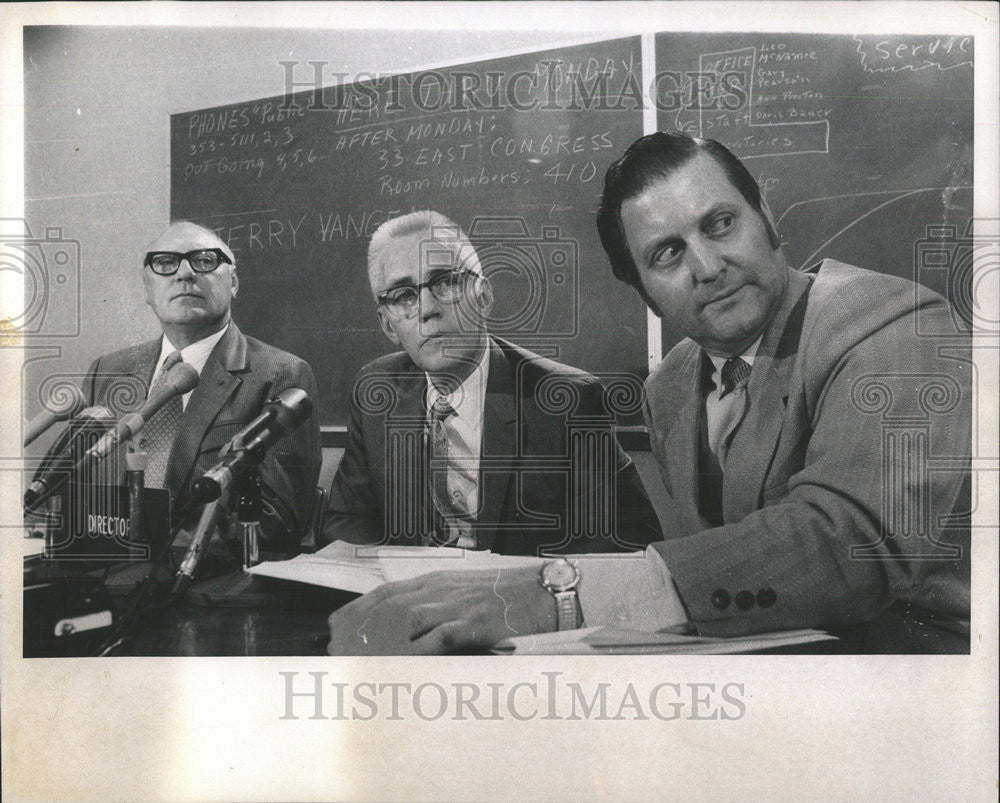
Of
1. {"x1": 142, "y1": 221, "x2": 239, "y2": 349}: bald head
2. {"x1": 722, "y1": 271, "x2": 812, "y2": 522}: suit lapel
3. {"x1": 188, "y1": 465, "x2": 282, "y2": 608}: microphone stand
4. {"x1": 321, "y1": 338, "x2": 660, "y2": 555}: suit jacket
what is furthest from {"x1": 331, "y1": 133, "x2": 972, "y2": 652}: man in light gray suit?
{"x1": 142, "y1": 221, "x2": 239, "y2": 349}: bald head

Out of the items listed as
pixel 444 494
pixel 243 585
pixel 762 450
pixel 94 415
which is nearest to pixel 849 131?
pixel 762 450

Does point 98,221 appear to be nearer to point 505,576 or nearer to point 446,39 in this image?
point 446,39

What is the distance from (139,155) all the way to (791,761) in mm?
2719

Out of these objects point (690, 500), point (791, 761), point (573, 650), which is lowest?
point (791, 761)

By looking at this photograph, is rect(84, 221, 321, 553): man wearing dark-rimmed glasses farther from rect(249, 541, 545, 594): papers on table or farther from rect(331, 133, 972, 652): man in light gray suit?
rect(331, 133, 972, 652): man in light gray suit

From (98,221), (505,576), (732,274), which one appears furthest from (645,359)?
(98,221)

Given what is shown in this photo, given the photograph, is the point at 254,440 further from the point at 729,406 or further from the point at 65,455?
the point at 729,406

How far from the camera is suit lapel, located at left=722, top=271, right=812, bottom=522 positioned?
276 cm

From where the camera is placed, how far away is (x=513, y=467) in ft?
9.23

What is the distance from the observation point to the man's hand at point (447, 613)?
109 inches

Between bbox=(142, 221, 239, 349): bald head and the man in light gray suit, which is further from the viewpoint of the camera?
bbox=(142, 221, 239, 349): bald head

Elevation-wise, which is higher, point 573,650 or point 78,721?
point 573,650

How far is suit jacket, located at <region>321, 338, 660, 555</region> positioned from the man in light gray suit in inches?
4.4

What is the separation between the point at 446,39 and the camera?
9.32 ft
